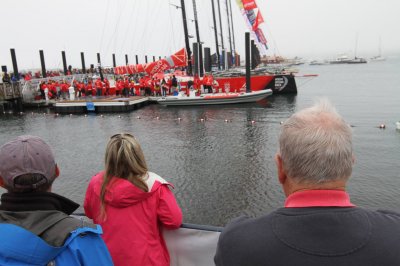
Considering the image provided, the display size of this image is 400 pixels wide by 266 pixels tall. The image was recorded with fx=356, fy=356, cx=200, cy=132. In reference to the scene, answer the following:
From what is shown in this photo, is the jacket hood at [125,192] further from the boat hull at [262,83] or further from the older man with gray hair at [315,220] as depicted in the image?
the boat hull at [262,83]

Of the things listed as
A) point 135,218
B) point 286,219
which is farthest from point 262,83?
point 286,219

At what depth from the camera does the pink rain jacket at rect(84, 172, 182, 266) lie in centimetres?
239

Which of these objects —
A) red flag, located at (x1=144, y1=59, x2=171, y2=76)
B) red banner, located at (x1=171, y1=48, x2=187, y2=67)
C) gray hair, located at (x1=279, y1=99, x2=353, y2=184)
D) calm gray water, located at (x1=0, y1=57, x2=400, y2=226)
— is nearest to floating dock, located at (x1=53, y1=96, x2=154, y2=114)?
calm gray water, located at (x1=0, y1=57, x2=400, y2=226)

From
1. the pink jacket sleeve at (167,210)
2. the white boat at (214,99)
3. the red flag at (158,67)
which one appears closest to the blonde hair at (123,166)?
the pink jacket sleeve at (167,210)

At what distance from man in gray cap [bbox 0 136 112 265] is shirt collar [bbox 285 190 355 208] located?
878mm

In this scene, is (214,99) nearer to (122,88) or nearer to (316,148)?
(122,88)

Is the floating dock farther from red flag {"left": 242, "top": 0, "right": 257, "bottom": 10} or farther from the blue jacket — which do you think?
the blue jacket

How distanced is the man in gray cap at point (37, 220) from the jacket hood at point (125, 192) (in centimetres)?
53

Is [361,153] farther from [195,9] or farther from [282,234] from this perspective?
[195,9]

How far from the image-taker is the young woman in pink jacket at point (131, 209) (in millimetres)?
2393

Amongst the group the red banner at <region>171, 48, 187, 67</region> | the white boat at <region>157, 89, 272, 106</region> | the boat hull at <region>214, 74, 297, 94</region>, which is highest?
the red banner at <region>171, 48, 187, 67</region>

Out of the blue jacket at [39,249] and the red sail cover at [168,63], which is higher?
the red sail cover at [168,63]

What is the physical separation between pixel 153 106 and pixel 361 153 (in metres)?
17.7

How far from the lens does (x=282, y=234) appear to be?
47.9 inches
